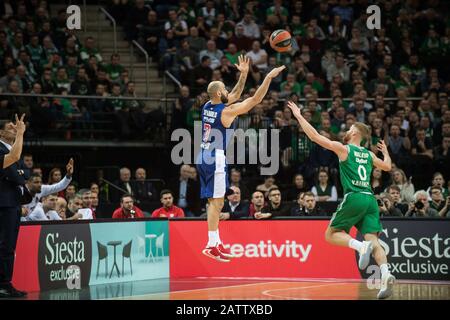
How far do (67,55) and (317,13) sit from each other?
7.00 metres

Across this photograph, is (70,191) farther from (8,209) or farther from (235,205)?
(8,209)

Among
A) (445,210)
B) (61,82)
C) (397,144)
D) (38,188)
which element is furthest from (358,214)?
(61,82)

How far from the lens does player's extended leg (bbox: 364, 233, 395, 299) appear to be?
38.1 feet

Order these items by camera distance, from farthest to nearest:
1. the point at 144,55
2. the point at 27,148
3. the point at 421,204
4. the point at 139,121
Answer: the point at 144,55 → the point at 139,121 → the point at 27,148 → the point at 421,204

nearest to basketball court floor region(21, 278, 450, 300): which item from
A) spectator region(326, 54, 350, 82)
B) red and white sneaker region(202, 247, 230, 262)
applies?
red and white sneaker region(202, 247, 230, 262)

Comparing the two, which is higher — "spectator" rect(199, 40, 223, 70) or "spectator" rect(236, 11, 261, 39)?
"spectator" rect(236, 11, 261, 39)

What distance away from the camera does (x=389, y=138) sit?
19422mm

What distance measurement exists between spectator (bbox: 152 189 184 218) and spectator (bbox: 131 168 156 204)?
6.50 ft

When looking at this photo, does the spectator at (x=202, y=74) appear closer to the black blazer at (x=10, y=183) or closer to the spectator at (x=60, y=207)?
the spectator at (x=60, y=207)

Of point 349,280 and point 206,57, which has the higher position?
point 206,57

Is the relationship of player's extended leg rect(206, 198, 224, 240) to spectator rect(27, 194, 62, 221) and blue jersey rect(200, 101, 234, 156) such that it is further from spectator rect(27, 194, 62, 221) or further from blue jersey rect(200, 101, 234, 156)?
spectator rect(27, 194, 62, 221)
